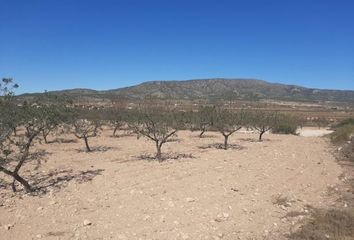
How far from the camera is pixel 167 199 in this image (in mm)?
12273

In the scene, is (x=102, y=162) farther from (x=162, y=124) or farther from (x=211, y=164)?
(x=211, y=164)

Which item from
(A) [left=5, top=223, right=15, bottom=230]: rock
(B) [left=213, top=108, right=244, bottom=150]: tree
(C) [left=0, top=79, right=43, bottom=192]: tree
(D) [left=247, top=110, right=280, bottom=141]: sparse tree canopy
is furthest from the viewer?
(D) [left=247, top=110, right=280, bottom=141]: sparse tree canopy

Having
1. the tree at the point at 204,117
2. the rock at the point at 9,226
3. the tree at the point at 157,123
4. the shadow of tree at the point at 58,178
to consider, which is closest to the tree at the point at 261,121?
the tree at the point at 204,117

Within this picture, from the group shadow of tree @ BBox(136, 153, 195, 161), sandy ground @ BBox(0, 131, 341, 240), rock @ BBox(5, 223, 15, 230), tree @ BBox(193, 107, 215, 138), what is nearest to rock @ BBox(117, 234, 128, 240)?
sandy ground @ BBox(0, 131, 341, 240)

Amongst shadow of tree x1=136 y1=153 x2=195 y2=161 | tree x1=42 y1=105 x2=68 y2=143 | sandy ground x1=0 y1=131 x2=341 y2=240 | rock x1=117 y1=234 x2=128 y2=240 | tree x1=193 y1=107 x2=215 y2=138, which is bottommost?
shadow of tree x1=136 y1=153 x2=195 y2=161

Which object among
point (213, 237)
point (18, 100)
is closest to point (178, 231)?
point (213, 237)

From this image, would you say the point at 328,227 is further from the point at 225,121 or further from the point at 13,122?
the point at 225,121

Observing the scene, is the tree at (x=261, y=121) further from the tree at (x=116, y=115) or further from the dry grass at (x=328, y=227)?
the dry grass at (x=328, y=227)

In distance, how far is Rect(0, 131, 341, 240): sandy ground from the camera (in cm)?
967

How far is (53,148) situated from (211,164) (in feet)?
42.5

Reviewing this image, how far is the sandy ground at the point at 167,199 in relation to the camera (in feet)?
31.7

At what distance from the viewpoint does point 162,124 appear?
21.0m

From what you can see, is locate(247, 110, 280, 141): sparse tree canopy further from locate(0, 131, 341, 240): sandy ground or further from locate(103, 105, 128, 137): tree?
locate(0, 131, 341, 240): sandy ground

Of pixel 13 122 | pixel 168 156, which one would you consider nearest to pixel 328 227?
pixel 13 122
